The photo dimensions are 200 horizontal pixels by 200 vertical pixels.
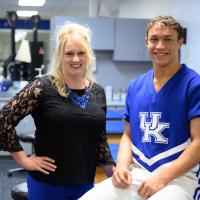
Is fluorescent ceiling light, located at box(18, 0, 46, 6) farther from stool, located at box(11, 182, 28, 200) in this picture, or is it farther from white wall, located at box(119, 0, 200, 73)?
stool, located at box(11, 182, 28, 200)

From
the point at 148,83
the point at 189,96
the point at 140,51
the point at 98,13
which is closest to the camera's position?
the point at 189,96

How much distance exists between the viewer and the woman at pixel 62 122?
177cm

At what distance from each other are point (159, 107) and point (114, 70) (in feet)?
13.6

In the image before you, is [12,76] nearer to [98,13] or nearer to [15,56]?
[15,56]

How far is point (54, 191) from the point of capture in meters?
1.84

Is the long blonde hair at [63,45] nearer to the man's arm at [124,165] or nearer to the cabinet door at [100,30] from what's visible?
the man's arm at [124,165]

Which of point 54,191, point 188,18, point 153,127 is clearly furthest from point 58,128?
point 188,18

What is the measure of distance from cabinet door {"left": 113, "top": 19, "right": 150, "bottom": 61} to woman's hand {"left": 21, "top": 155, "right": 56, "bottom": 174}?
3681 mm

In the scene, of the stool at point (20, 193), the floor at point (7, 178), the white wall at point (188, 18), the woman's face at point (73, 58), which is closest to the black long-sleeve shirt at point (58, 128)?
the woman's face at point (73, 58)

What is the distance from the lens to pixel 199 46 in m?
4.52

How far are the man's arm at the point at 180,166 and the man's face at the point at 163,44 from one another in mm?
283

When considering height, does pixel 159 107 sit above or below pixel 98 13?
below

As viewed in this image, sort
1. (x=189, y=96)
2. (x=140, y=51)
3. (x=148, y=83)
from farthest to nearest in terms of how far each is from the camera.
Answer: (x=140, y=51)
(x=148, y=83)
(x=189, y=96)

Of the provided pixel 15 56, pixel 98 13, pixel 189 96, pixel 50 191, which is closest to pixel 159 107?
pixel 189 96
